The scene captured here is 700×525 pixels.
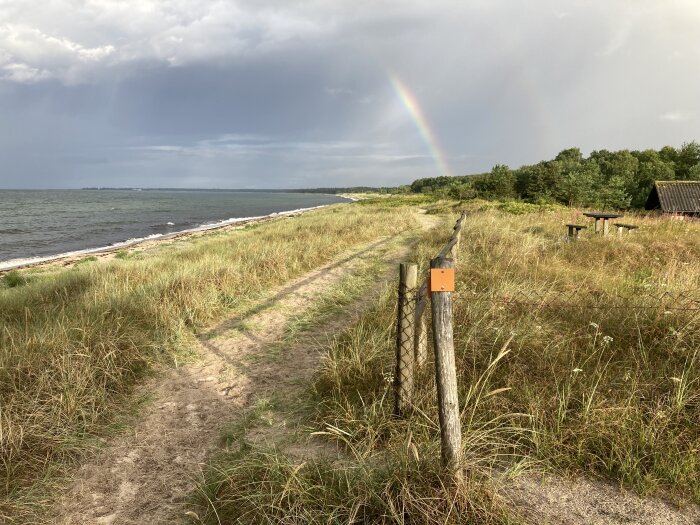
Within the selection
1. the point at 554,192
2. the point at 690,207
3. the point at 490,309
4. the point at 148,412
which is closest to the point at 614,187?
the point at 554,192

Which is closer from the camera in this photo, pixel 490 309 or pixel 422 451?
pixel 422 451

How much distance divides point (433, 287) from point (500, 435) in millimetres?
1553

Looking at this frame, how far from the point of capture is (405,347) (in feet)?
11.4

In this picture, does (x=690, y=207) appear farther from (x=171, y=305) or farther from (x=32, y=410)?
(x=32, y=410)

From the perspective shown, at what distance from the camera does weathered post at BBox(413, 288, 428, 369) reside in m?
3.33

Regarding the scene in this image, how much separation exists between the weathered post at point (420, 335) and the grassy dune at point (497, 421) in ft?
0.47

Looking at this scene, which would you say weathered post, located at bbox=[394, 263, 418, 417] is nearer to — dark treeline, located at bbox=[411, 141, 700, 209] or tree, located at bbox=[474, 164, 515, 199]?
dark treeline, located at bbox=[411, 141, 700, 209]

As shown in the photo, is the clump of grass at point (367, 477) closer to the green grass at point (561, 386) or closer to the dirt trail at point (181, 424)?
the green grass at point (561, 386)

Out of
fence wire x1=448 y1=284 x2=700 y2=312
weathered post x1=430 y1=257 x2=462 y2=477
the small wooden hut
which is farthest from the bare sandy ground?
the small wooden hut

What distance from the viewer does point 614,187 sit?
143 ft

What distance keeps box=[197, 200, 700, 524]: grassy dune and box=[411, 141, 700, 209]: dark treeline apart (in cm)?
3832

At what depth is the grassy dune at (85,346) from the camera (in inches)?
132

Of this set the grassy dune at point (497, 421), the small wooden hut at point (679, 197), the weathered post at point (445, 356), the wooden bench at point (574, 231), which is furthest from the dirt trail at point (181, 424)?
the small wooden hut at point (679, 197)

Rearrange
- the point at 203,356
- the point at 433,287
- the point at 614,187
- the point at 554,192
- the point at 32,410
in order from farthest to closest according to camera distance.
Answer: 1. the point at 554,192
2. the point at 614,187
3. the point at 203,356
4. the point at 32,410
5. the point at 433,287
